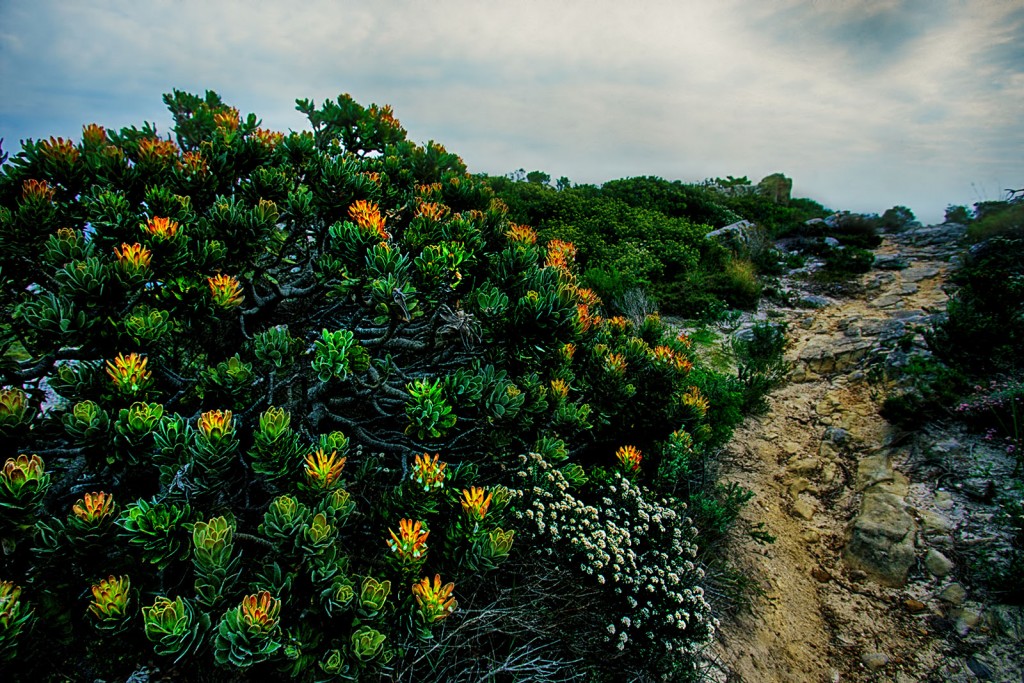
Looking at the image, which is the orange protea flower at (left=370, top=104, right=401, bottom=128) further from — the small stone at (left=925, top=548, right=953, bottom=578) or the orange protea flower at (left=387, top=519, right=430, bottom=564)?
the small stone at (left=925, top=548, right=953, bottom=578)

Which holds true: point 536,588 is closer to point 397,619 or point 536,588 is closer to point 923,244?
point 397,619

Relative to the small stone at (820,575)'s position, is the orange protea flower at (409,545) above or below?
above

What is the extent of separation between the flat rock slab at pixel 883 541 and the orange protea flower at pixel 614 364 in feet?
10.8

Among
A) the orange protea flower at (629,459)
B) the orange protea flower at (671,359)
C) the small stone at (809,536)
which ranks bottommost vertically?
the small stone at (809,536)

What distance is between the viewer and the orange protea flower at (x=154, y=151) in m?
3.80

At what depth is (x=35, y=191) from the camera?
3174 millimetres

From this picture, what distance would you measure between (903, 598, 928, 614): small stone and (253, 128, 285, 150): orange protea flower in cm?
735

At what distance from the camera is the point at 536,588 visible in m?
3.45

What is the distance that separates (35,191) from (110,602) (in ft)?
9.07

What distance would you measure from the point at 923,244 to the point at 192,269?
16.4m

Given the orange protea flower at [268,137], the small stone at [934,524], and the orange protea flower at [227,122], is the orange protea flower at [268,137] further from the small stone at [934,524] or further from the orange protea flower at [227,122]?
the small stone at [934,524]

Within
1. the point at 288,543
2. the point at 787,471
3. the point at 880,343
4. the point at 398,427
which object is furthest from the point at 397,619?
the point at 880,343

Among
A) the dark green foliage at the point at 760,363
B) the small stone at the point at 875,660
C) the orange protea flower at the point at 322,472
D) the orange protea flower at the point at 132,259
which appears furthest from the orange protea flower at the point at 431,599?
the dark green foliage at the point at 760,363

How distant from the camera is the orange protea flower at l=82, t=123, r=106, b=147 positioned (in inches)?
152
